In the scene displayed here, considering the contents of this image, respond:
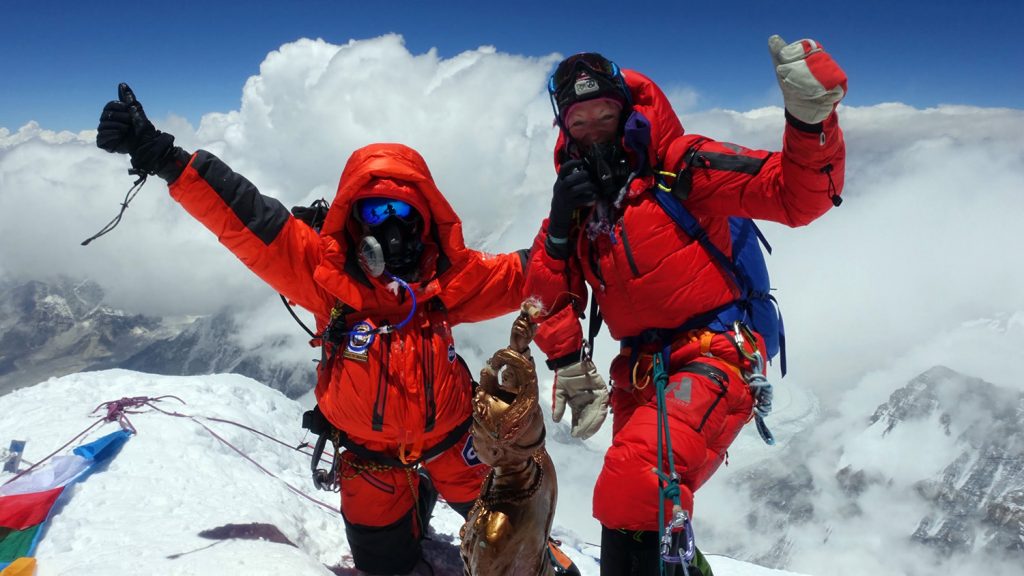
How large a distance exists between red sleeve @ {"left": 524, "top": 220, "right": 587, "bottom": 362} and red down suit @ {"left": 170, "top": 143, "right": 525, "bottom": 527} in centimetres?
109

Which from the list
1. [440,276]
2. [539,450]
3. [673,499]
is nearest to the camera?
[539,450]

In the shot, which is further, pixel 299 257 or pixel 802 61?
pixel 299 257

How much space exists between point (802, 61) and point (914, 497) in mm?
222491

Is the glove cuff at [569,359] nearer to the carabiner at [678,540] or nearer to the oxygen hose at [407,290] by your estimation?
the carabiner at [678,540]

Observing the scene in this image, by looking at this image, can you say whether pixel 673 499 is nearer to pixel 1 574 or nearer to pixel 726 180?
pixel 726 180

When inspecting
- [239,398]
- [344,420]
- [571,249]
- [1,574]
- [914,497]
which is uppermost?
[914,497]

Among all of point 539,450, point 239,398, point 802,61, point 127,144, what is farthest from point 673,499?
point 239,398

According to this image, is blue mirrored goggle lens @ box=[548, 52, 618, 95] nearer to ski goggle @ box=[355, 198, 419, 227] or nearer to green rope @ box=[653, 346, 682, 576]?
ski goggle @ box=[355, 198, 419, 227]

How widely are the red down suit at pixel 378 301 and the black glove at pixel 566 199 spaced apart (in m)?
1.30

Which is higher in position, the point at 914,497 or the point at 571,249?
the point at 914,497

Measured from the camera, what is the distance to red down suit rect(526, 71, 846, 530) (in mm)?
3027

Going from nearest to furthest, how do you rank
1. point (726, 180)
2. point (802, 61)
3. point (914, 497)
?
1. point (802, 61)
2. point (726, 180)
3. point (914, 497)

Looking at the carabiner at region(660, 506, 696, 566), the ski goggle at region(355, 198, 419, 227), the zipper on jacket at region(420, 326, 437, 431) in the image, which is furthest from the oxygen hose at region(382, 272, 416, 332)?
the carabiner at region(660, 506, 696, 566)

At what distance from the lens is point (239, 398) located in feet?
25.7
